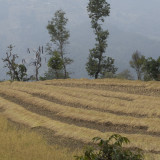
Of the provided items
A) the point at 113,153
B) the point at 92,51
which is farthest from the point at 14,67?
the point at 113,153

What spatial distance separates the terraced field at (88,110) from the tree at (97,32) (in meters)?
19.6

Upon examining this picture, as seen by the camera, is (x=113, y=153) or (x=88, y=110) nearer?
(x=113, y=153)

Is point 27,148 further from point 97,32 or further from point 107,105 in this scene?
point 97,32

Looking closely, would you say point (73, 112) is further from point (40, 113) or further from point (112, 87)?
point (112, 87)

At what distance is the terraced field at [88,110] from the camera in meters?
14.4

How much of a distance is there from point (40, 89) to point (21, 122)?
9.08m

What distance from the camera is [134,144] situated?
12.5 meters

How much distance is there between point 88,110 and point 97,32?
3025 cm

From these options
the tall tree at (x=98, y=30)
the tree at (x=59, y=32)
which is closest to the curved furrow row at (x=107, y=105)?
the tall tree at (x=98, y=30)

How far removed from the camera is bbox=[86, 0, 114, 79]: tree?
4706cm

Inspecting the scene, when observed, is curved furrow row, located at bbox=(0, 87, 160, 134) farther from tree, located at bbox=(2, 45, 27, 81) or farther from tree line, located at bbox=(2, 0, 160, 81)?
tree, located at bbox=(2, 45, 27, 81)

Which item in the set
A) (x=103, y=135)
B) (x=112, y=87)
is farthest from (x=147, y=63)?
(x=103, y=135)

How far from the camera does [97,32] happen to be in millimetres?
47781

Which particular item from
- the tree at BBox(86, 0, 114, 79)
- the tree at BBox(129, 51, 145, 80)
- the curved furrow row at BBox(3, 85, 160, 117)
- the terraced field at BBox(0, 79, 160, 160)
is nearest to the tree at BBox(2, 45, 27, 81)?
the tree at BBox(86, 0, 114, 79)
